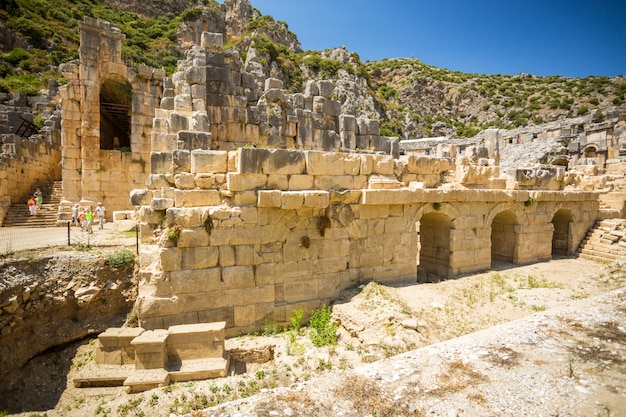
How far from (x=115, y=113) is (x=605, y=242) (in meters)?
23.7

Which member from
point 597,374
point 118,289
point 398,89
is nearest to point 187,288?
point 118,289

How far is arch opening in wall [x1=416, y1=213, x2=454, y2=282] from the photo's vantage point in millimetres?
8617

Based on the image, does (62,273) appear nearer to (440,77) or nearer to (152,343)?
(152,343)

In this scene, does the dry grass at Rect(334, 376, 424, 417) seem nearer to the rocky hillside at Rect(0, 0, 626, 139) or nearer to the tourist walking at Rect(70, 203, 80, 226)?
the tourist walking at Rect(70, 203, 80, 226)

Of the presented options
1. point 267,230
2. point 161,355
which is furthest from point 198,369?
point 267,230

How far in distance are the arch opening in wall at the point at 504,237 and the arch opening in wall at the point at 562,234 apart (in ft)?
8.69

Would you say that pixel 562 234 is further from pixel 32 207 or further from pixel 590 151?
pixel 32 207

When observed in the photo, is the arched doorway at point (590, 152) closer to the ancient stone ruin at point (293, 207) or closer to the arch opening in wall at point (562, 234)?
the ancient stone ruin at point (293, 207)

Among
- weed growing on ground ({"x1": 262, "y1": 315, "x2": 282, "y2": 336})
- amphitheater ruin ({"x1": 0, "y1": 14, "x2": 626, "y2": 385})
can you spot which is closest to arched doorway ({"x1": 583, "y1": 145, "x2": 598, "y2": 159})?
amphitheater ruin ({"x1": 0, "y1": 14, "x2": 626, "y2": 385})

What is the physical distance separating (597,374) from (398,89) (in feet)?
199

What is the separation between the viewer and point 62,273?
664 centimetres

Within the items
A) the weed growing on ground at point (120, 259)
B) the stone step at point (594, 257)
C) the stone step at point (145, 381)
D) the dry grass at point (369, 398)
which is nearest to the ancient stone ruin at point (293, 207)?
the stone step at point (594, 257)

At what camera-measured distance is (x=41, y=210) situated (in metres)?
14.0

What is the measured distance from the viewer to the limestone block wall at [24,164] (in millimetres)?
13709
